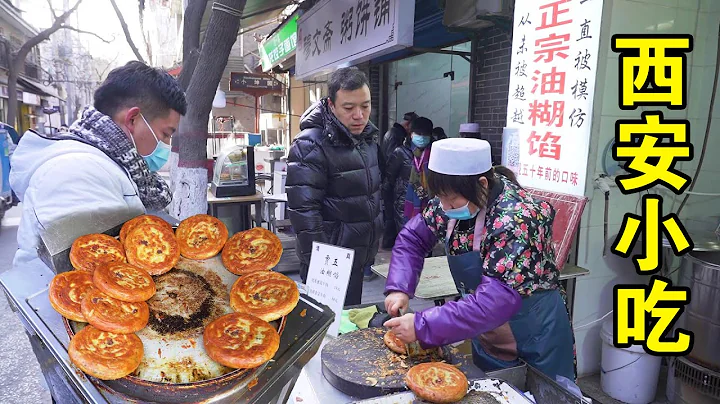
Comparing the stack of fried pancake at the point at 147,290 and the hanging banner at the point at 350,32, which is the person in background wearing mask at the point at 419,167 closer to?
the hanging banner at the point at 350,32

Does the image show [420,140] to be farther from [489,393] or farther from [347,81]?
[489,393]

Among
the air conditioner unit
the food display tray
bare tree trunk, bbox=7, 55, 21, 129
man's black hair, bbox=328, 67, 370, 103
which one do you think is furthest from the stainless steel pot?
bare tree trunk, bbox=7, 55, 21, 129

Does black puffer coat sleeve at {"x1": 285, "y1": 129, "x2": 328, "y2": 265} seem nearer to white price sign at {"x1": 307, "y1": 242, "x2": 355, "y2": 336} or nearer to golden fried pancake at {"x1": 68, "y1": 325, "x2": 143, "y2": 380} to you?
white price sign at {"x1": 307, "y1": 242, "x2": 355, "y2": 336}

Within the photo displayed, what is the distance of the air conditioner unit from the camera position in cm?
490

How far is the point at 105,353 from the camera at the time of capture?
1.07m

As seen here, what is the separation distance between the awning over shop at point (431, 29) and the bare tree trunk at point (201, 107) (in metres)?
2.96

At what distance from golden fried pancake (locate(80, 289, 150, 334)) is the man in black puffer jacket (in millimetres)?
1712

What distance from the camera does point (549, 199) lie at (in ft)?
12.1

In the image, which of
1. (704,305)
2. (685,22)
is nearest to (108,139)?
(704,305)

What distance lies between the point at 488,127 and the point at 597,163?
2946mm

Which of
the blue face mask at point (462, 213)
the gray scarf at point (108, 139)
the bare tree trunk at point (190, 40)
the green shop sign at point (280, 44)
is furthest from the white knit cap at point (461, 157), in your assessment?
the green shop sign at point (280, 44)

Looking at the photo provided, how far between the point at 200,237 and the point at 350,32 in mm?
5429

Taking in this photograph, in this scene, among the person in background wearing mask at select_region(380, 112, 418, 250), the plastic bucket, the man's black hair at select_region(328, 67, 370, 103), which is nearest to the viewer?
the man's black hair at select_region(328, 67, 370, 103)

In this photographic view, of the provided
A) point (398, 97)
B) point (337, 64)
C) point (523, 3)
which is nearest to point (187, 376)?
point (523, 3)
